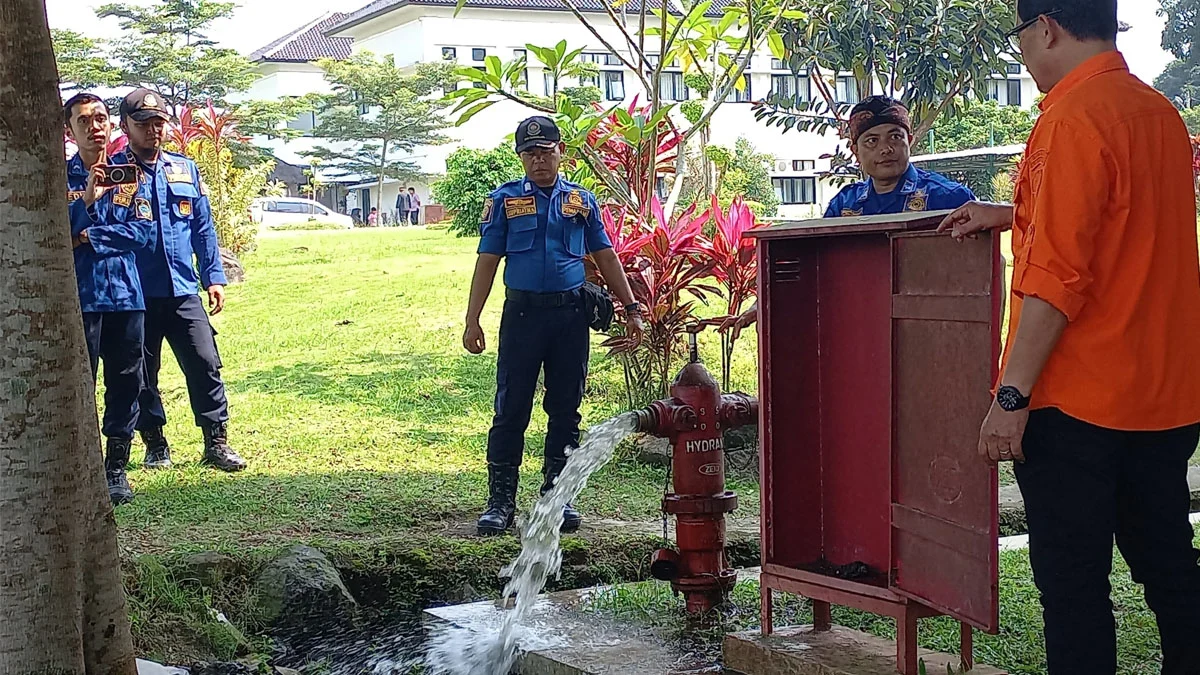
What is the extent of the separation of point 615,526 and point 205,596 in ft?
6.33

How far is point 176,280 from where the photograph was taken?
6164 mm

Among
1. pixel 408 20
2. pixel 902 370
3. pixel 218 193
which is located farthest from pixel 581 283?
pixel 408 20

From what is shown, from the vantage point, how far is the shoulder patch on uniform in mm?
5961

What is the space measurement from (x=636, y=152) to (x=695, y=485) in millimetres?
3790

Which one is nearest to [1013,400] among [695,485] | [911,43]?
[695,485]

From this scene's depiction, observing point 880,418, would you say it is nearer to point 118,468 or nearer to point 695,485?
point 695,485

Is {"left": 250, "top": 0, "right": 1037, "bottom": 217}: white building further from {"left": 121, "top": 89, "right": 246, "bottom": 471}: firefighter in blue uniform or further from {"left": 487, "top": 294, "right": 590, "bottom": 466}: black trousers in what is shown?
{"left": 487, "top": 294, "right": 590, "bottom": 466}: black trousers

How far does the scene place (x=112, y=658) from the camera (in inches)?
126

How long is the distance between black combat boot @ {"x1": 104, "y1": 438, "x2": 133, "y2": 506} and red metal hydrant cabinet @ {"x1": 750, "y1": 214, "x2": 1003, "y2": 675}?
361 cm

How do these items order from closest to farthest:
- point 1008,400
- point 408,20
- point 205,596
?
point 1008,400 → point 205,596 → point 408,20

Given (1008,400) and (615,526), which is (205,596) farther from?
(1008,400)

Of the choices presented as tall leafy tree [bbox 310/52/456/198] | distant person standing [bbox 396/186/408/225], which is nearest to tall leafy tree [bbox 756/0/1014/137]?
tall leafy tree [bbox 310/52/456/198]

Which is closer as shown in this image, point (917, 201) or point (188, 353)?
point (917, 201)

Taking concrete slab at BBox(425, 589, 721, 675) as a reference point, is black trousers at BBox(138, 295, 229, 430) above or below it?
above
